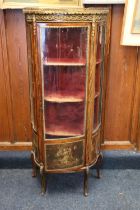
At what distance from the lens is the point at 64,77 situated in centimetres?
159

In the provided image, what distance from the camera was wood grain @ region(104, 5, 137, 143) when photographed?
182 cm

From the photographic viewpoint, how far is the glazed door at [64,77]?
4.74ft

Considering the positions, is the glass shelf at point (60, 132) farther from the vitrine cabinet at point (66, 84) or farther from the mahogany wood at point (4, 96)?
the mahogany wood at point (4, 96)

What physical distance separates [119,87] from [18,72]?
0.78 metres

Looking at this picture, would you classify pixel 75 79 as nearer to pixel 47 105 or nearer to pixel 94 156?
pixel 47 105

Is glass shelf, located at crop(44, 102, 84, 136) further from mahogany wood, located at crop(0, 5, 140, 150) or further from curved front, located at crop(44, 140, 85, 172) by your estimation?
mahogany wood, located at crop(0, 5, 140, 150)

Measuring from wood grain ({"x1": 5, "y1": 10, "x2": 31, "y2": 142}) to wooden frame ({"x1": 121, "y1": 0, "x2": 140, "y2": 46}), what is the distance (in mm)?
696

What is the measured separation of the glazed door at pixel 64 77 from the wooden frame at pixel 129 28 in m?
0.40

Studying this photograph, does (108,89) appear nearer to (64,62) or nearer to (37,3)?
(64,62)

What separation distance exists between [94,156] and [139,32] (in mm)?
914

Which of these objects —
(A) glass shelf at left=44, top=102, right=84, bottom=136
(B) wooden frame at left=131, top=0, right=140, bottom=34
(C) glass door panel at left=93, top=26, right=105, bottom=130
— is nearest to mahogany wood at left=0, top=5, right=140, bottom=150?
(B) wooden frame at left=131, top=0, right=140, bottom=34

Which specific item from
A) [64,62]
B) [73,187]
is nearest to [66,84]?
[64,62]

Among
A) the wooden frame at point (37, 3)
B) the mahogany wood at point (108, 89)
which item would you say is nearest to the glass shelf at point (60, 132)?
the mahogany wood at point (108, 89)

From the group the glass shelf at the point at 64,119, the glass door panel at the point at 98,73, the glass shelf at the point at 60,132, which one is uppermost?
the glass door panel at the point at 98,73
